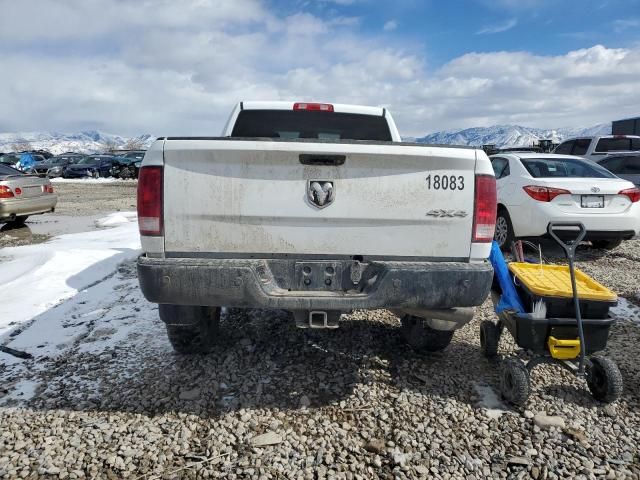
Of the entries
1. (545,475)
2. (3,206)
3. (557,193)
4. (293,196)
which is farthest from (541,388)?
(3,206)

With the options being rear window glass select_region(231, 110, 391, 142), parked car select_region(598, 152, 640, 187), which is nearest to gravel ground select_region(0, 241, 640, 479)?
rear window glass select_region(231, 110, 391, 142)

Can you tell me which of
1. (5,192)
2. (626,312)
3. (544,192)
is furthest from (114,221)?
(626,312)

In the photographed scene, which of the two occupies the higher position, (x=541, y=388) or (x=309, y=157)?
(x=309, y=157)

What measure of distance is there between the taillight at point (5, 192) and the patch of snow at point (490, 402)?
31.7ft

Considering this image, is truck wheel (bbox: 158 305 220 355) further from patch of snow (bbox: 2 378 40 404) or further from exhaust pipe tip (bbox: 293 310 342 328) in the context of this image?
patch of snow (bbox: 2 378 40 404)

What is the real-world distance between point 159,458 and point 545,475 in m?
2.09

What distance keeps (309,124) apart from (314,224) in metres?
2.37

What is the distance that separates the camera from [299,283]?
2580 millimetres

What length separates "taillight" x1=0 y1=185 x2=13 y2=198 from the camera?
880cm

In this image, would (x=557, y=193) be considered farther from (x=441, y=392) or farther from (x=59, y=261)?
(x=59, y=261)

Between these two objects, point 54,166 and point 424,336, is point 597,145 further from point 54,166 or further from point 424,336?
point 54,166

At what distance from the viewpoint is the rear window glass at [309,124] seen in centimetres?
442

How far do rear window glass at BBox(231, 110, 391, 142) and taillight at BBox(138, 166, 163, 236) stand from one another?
80.4 inches

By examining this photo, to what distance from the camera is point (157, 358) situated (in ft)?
11.5
